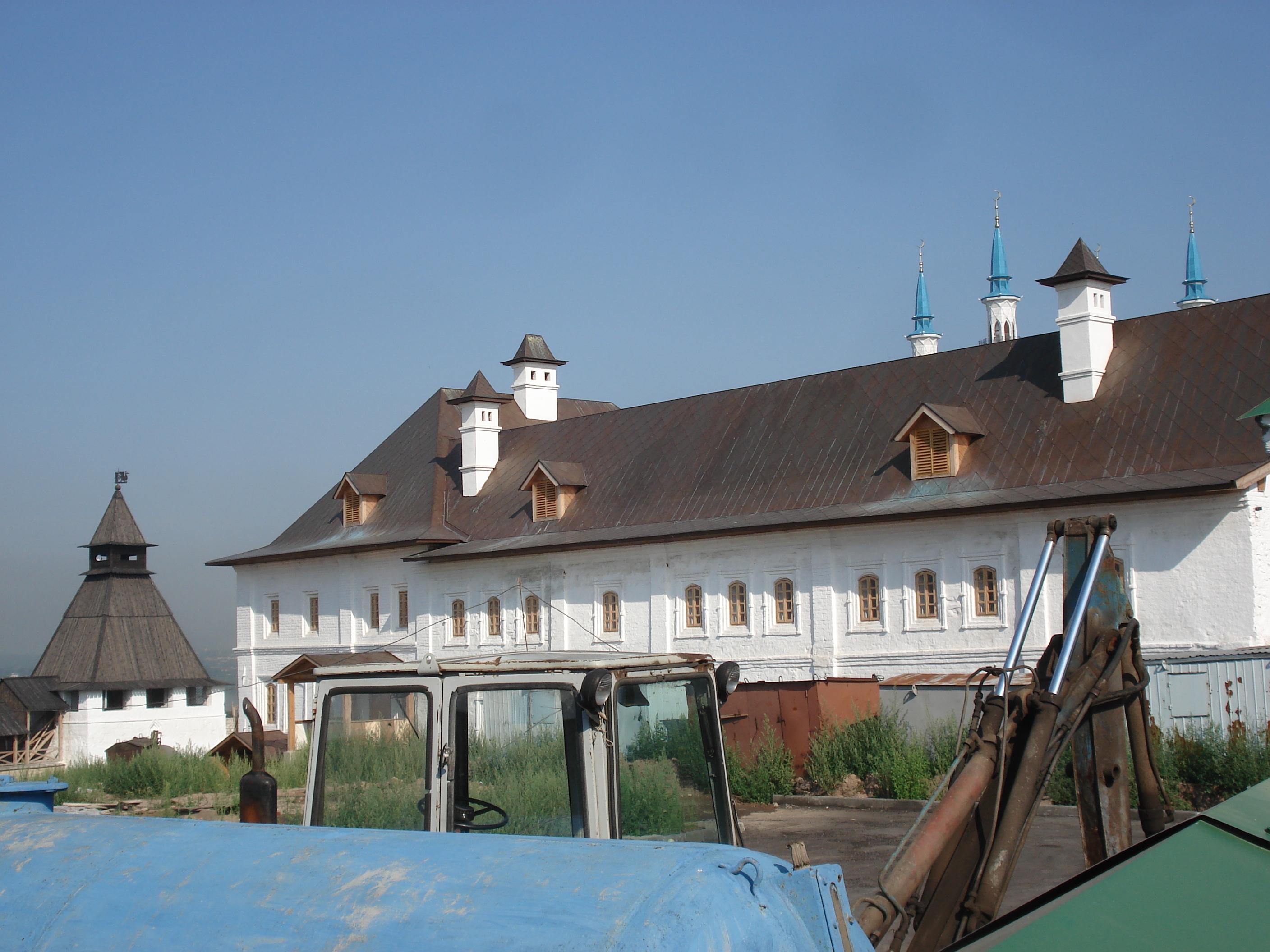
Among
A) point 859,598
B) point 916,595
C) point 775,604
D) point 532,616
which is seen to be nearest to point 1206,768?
point 916,595

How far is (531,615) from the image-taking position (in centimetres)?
3472

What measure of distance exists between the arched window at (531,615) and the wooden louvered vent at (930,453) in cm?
1114

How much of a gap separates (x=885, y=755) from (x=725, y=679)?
1585cm

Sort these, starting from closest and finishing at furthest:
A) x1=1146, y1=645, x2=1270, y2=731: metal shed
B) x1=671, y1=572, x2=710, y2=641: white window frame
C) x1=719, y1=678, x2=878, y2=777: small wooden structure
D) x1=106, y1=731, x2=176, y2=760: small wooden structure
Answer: x1=1146, y1=645, x2=1270, y2=731: metal shed, x1=719, y1=678, x2=878, y2=777: small wooden structure, x1=671, y1=572, x2=710, y2=641: white window frame, x1=106, y1=731, x2=176, y2=760: small wooden structure

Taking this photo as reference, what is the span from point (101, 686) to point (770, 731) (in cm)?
3942

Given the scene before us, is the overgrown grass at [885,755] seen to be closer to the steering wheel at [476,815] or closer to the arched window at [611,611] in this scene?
the arched window at [611,611]

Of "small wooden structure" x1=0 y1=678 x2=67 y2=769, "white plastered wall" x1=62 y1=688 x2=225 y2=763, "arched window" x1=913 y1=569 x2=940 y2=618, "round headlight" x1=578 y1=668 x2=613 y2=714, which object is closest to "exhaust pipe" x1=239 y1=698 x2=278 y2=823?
"round headlight" x1=578 y1=668 x2=613 y2=714

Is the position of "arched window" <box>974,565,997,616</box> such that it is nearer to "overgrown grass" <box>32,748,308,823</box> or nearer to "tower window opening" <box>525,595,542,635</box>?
"tower window opening" <box>525,595,542,635</box>

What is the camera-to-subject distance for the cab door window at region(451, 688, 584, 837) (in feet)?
15.5

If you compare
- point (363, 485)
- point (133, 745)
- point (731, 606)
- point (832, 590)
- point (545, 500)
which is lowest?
point (133, 745)

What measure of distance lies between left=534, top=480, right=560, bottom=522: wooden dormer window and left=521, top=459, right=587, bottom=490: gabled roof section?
182 millimetres

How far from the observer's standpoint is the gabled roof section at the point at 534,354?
142ft

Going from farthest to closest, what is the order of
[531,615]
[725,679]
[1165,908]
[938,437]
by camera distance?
[531,615] < [938,437] < [725,679] < [1165,908]

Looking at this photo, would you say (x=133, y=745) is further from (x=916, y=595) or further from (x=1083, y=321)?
(x=1083, y=321)
